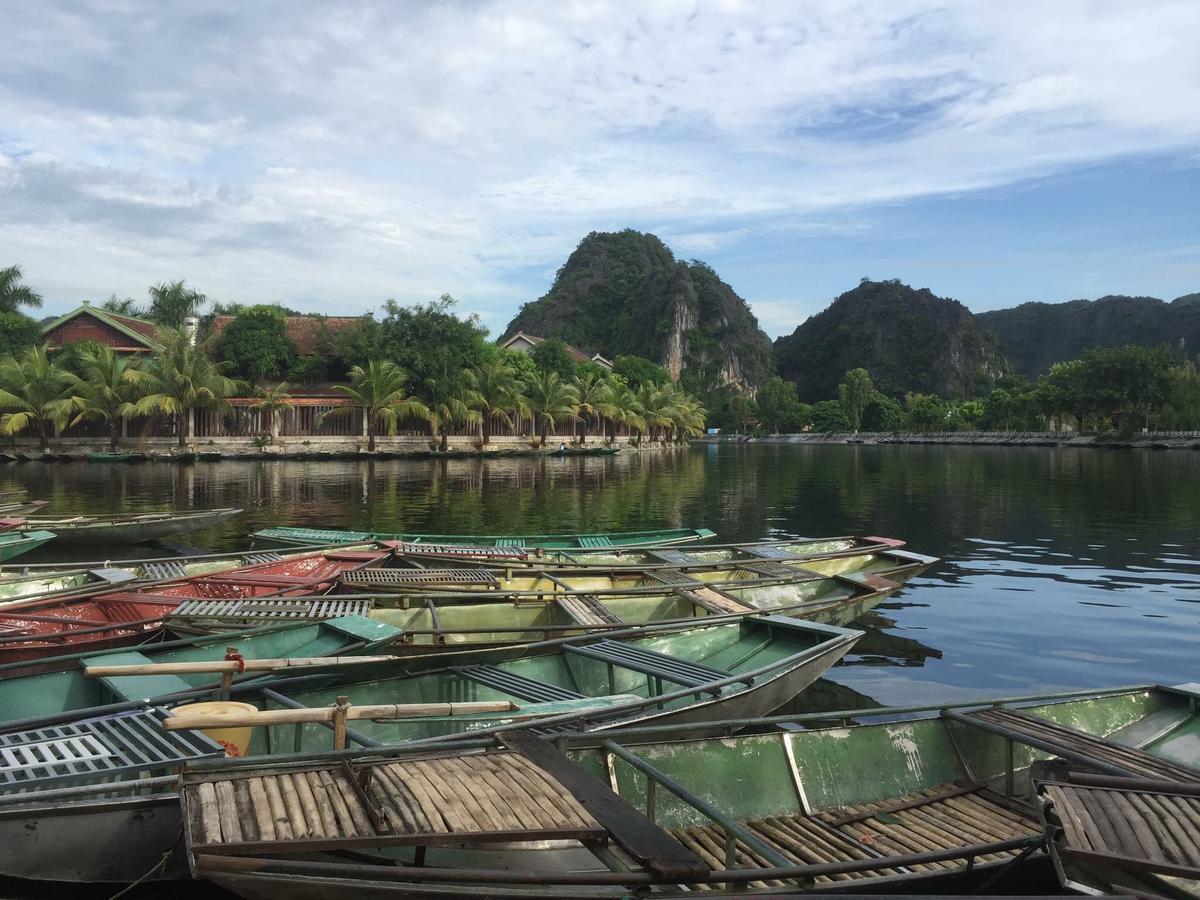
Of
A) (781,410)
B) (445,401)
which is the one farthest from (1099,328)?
(445,401)

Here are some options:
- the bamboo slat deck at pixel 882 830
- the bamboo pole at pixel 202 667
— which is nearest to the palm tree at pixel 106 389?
the bamboo pole at pixel 202 667

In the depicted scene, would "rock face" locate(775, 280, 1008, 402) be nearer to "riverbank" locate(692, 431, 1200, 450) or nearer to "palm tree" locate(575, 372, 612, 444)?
"riverbank" locate(692, 431, 1200, 450)

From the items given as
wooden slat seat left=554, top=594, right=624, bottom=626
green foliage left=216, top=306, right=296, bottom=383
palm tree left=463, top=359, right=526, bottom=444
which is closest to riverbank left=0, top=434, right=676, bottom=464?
palm tree left=463, top=359, right=526, bottom=444

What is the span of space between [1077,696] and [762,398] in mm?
128671

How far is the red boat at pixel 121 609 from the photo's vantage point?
7773 mm

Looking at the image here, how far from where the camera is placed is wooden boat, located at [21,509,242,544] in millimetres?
16797

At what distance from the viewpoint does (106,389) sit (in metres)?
44.6

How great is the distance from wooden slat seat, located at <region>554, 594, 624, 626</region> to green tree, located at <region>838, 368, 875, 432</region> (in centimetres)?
11959

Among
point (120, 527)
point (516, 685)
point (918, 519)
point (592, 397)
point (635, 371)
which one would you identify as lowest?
point (918, 519)

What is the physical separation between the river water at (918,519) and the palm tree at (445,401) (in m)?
4.29

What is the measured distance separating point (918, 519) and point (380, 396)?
109 ft

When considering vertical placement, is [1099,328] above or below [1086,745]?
above

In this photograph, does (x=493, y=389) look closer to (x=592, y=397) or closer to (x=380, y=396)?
(x=380, y=396)

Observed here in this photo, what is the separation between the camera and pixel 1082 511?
25.8 meters
